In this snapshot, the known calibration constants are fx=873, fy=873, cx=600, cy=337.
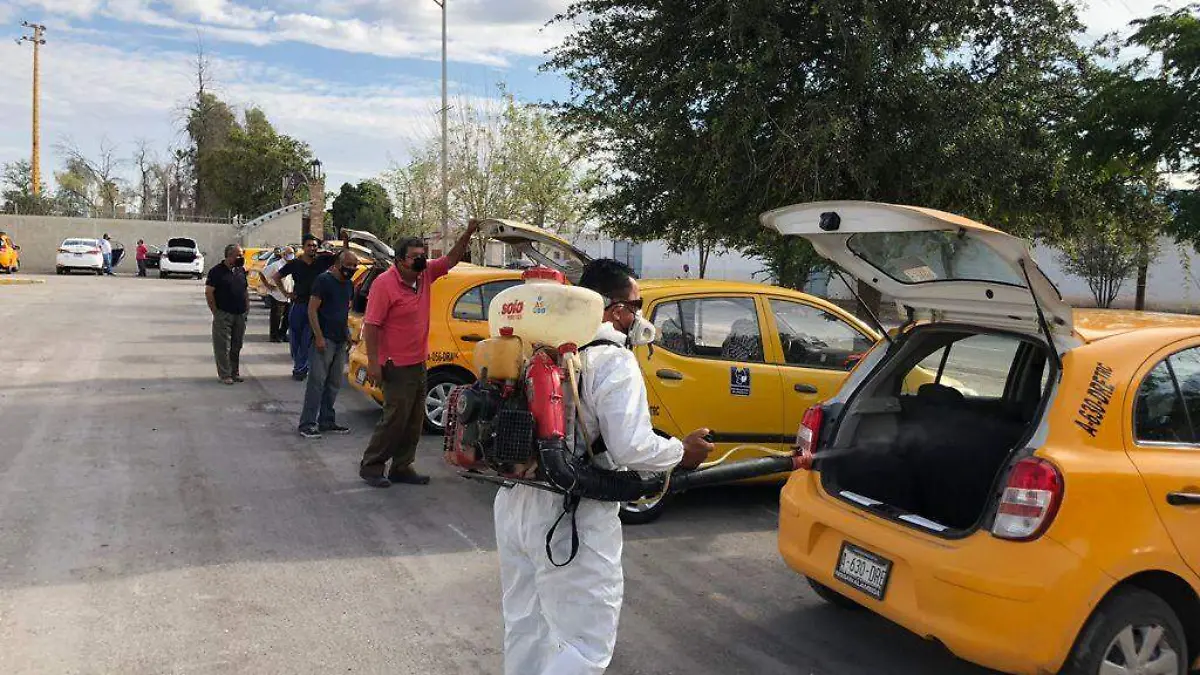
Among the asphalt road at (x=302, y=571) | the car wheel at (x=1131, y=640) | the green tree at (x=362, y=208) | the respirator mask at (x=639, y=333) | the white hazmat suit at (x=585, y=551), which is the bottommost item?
the asphalt road at (x=302, y=571)

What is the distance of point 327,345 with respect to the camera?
7875 millimetres

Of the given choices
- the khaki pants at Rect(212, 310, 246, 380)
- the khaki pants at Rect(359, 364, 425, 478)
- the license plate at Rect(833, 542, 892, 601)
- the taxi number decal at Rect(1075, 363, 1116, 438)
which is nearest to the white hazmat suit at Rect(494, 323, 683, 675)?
the license plate at Rect(833, 542, 892, 601)

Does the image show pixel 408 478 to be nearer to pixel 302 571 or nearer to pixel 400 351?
pixel 400 351

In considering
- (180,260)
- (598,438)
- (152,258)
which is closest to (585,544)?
(598,438)

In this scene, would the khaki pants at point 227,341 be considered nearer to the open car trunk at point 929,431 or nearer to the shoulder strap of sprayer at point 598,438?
the open car trunk at point 929,431

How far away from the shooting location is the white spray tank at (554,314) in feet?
8.61

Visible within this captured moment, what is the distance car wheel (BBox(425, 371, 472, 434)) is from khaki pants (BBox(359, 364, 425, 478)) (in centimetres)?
143

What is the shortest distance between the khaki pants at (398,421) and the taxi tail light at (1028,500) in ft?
13.9

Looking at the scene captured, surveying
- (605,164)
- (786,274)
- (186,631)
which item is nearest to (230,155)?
(605,164)

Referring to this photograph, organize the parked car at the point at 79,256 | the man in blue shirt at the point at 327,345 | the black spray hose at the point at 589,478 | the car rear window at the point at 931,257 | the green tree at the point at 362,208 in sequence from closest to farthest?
the black spray hose at the point at 589,478, the car rear window at the point at 931,257, the man in blue shirt at the point at 327,345, the parked car at the point at 79,256, the green tree at the point at 362,208

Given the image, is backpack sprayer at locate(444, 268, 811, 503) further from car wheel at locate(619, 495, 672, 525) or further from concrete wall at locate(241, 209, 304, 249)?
concrete wall at locate(241, 209, 304, 249)

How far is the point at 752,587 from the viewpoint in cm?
465

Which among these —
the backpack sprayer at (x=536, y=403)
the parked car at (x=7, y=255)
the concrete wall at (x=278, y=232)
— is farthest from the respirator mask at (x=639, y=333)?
the concrete wall at (x=278, y=232)

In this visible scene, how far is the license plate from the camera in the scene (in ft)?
11.2
